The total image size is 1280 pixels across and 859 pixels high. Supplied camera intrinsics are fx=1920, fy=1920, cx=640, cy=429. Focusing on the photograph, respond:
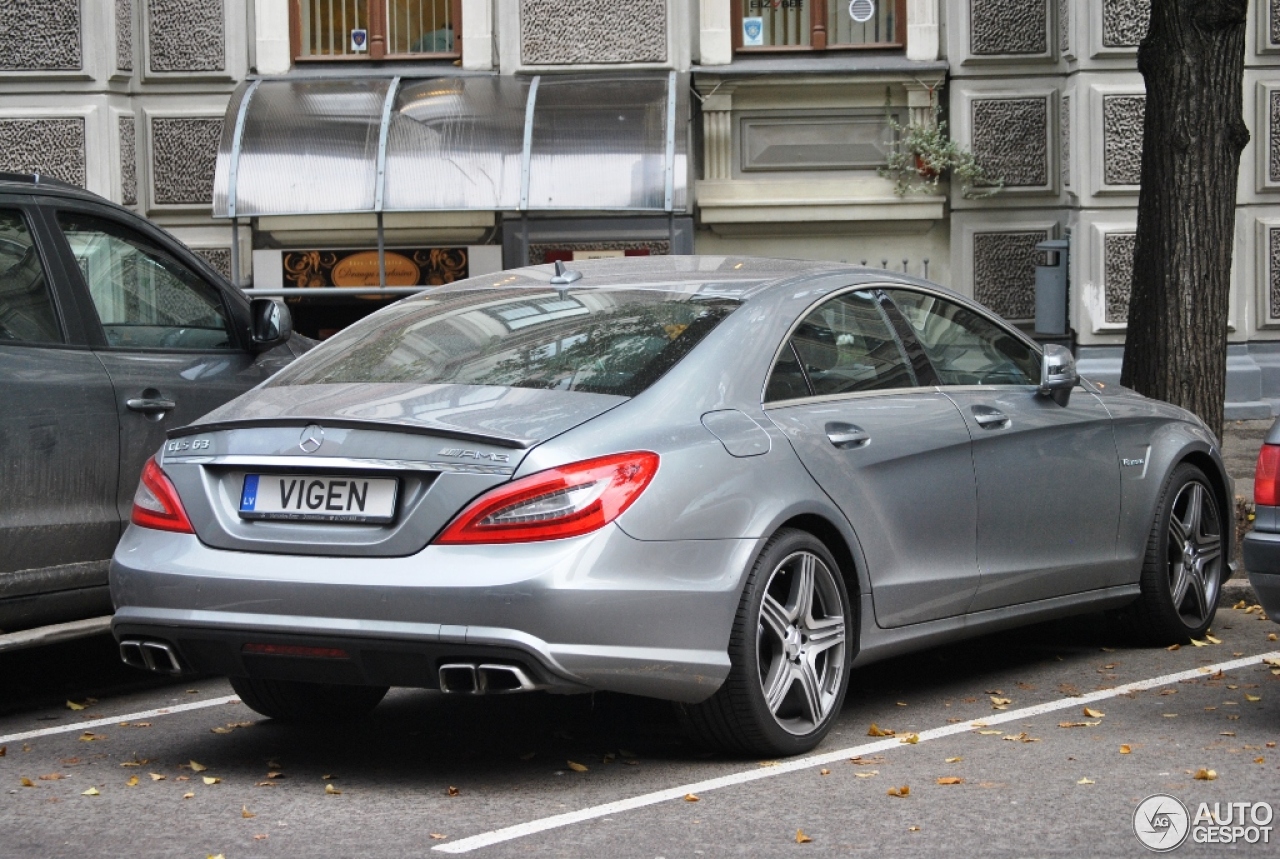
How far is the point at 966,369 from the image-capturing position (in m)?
6.63

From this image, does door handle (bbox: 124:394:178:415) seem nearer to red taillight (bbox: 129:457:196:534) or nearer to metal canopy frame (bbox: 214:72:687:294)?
red taillight (bbox: 129:457:196:534)

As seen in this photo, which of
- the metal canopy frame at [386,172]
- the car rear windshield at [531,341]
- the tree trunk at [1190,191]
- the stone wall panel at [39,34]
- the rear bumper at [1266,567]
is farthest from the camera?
the stone wall panel at [39,34]

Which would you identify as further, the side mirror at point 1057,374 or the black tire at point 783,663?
the side mirror at point 1057,374

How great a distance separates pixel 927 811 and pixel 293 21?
11226 mm

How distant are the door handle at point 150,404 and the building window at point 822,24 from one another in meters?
8.71

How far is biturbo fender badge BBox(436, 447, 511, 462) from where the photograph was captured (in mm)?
4887

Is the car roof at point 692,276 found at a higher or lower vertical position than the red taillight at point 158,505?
higher

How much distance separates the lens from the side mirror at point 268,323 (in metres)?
7.21

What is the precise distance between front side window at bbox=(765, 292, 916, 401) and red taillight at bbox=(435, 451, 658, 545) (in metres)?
0.90

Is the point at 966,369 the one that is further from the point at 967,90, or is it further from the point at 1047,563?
the point at 967,90

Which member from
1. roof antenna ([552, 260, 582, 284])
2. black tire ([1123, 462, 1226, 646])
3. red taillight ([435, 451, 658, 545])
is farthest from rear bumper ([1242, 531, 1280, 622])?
roof antenna ([552, 260, 582, 284])

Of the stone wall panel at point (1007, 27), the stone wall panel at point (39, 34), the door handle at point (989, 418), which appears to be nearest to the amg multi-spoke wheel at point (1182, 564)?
the door handle at point (989, 418)

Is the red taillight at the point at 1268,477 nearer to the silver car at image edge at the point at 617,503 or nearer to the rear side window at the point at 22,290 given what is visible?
the silver car at image edge at the point at 617,503

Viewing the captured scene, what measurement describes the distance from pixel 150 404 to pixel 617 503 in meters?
2.41
